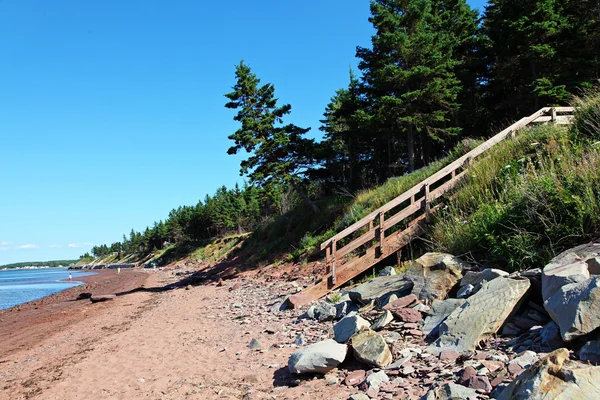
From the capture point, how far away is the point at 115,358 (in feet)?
25.0

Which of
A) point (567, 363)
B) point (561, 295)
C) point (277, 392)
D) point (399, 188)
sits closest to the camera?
Answer: point (567, 363)

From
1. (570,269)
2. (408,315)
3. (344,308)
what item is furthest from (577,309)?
(344,308)

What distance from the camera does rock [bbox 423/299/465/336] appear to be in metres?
5.18

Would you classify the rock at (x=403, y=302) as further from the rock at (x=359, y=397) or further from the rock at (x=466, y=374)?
the rock at (x=466, y=374)

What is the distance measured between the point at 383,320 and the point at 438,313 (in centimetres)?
77

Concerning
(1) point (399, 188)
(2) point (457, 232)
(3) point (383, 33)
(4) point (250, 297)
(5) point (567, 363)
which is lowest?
(4) point (250, 297)

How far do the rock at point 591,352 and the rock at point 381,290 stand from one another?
3391 mm

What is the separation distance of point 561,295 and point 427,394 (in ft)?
5.52

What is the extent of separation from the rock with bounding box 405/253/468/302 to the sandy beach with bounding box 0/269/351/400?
2277 millimetres

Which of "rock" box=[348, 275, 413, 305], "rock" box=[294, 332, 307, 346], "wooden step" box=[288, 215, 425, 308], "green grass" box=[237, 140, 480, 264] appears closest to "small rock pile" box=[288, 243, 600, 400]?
"rock" box=[294, 332, 307, 346]

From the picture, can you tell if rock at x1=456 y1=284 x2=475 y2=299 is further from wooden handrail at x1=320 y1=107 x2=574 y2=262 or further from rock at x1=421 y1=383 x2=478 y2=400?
wooden handrail at x1=320 y1=107 x2=574 y2=262

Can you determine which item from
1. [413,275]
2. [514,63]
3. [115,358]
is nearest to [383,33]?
[514,63]

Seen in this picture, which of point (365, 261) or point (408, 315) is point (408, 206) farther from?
point (408, 315)

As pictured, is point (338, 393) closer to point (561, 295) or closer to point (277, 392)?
point (277, 392)
